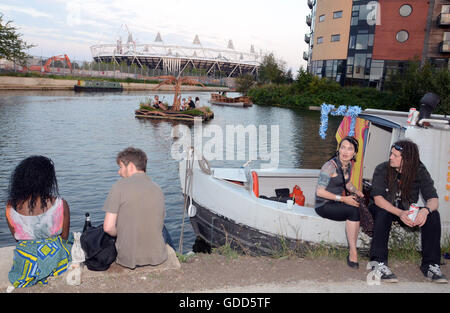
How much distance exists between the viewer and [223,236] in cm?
717

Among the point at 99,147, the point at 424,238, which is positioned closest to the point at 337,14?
the point at 99,147

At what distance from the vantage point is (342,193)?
5.42m

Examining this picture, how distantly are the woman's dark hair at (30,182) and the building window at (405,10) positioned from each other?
49.6m

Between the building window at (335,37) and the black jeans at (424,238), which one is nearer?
the black jeans at (424,238)

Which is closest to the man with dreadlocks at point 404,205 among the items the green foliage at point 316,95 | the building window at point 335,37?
the green foliage at point 316,95

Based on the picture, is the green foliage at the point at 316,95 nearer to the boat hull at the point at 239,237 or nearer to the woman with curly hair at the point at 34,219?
the boat hull at the point at 239,237

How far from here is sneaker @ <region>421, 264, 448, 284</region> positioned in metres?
4.64

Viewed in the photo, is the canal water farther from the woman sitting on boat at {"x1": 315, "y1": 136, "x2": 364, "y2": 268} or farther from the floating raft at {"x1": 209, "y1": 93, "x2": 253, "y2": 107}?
the floating raft at {"x1": 209, "y1": 93, "x2": 253, "y2": 107}

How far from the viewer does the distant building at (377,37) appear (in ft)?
142

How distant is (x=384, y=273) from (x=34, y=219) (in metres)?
4.12

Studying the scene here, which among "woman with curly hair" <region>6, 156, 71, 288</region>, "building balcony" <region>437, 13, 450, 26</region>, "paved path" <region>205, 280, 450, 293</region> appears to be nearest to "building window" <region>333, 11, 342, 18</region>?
"building balcony" <region>437, 13, 450, 26</region>

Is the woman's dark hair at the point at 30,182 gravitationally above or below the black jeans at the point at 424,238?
above

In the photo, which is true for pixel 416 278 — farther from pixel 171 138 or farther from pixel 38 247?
pixel 171 138
